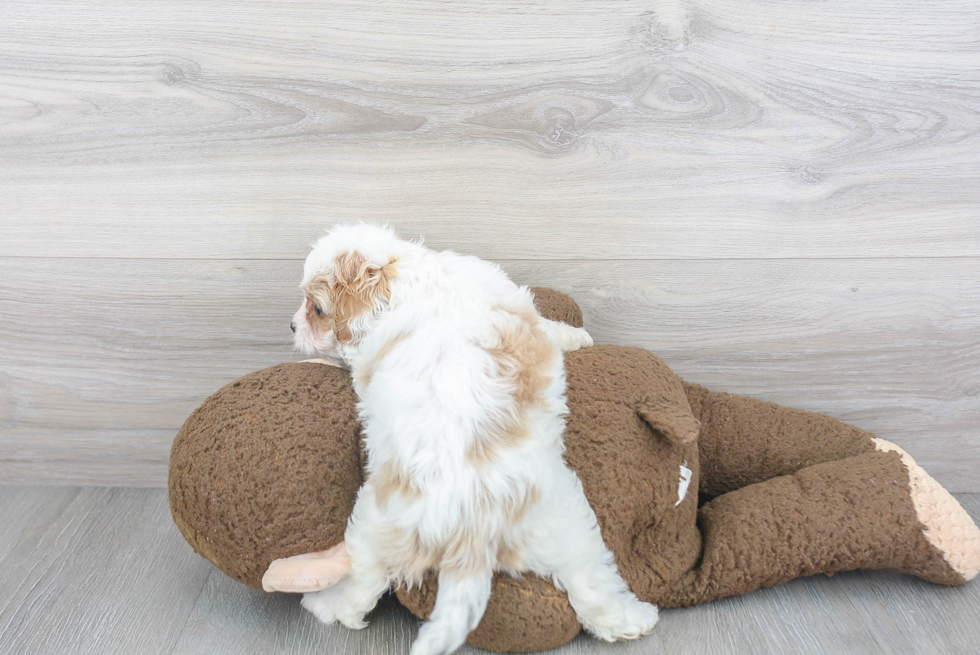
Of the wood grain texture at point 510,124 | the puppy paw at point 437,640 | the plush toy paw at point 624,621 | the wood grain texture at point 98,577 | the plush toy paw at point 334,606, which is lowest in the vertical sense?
the wood grain texture at point 98,577

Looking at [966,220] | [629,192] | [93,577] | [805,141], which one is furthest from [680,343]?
[93,577]

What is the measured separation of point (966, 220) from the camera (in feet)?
4.27

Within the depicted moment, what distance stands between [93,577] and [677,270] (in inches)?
49.2

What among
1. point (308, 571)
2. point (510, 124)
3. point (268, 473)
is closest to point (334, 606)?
point (308, 571)

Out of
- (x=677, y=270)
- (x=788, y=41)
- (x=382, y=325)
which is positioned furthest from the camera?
(x=677, y=270)

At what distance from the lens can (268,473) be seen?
1.02 metres

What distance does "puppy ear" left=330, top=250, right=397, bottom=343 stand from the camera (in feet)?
3.33

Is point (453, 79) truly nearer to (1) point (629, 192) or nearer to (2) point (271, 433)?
(1) point (629, 192)

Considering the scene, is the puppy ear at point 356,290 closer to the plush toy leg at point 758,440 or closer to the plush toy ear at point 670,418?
→ the plush toy ear at point 670,418

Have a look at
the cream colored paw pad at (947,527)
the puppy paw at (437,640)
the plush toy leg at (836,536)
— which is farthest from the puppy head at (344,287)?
the cream colored paw pad at (947,527)

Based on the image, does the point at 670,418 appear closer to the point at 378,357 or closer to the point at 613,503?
the point at 613,503

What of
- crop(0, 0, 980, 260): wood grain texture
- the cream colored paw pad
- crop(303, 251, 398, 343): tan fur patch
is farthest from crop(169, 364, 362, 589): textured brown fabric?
the cream colored paw pad

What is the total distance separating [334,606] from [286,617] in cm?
14

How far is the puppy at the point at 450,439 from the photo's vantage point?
2.93 ft
